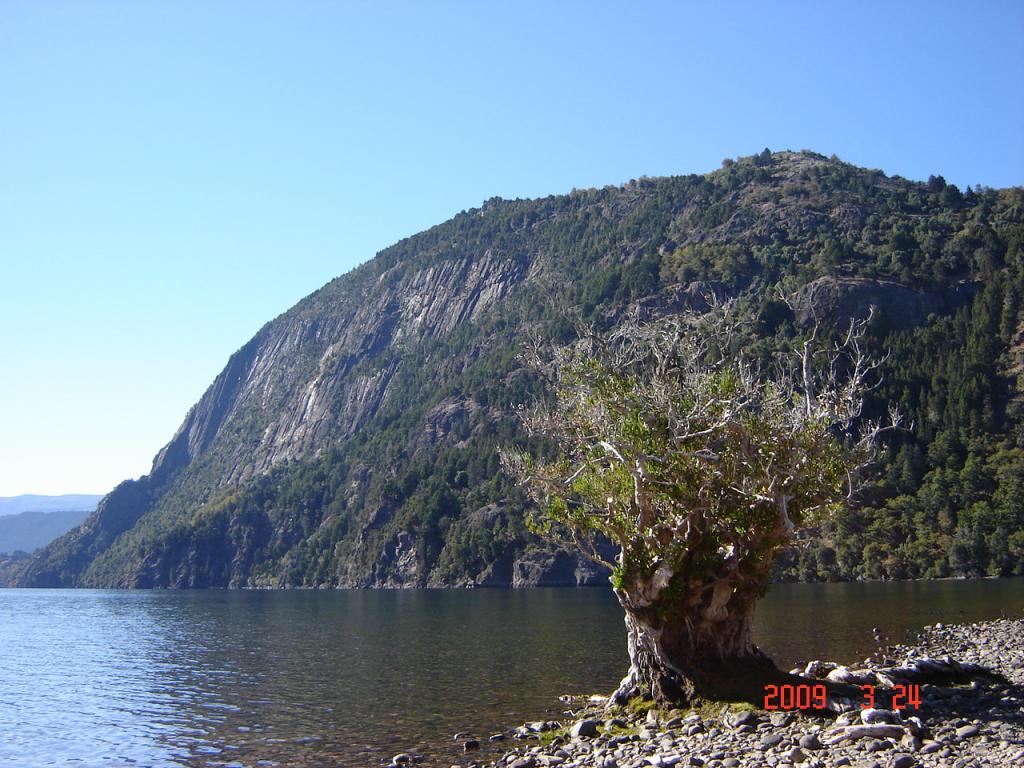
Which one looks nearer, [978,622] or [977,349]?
[978,622]

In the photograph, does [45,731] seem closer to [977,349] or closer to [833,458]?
[833,458]

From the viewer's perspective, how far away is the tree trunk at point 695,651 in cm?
2508

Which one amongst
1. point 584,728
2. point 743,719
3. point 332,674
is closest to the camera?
point 743,719

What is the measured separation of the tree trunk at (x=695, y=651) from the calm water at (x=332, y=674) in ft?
20.8

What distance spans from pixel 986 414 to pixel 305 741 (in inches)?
5634

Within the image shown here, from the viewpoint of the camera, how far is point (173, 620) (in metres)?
102

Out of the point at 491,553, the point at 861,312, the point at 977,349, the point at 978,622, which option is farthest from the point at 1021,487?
the point at 491,553

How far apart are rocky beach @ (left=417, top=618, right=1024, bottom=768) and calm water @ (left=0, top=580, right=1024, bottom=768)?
370 centimetres

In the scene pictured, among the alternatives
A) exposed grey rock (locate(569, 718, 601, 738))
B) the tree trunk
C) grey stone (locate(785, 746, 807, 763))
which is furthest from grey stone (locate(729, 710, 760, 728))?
exposed grey rock (locate(569, 718, 601, 738))
